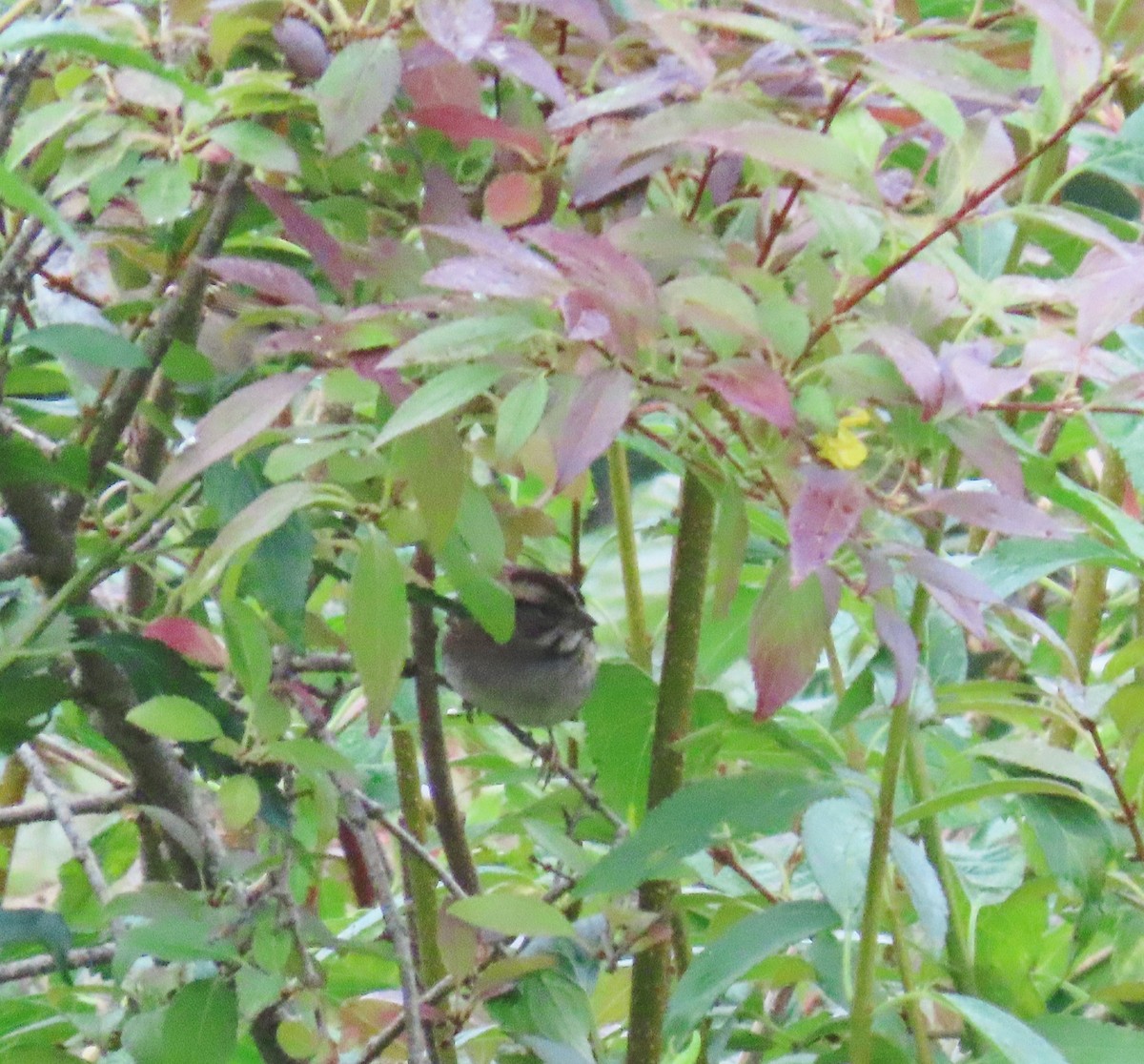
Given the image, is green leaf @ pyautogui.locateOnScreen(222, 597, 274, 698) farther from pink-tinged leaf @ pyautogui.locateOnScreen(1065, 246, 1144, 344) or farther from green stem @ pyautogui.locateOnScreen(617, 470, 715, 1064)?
pink-tinged leaf @ pyautogui.locateOnScreen(1065, 246, 1144, 344)

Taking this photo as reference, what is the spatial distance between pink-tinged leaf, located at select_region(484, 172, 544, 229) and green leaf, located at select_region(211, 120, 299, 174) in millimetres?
89

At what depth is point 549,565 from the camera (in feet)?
3.50

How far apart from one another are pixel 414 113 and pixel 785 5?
Answer: 18cm

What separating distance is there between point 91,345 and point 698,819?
36 cm

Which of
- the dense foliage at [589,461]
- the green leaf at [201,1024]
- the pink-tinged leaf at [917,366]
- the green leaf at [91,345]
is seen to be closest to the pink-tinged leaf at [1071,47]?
the dense foliage at [589,461]

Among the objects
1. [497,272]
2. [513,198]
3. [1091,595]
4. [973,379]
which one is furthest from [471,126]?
[1091,595]

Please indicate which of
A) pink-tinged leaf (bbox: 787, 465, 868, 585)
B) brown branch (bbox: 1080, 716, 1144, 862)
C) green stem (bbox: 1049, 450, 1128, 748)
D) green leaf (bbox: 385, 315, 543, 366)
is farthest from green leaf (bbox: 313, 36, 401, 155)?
green stem (bbox: 1049, 450, 1128, 748)

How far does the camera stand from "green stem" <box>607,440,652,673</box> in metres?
0.88

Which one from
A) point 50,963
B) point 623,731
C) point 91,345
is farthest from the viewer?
point 623,731

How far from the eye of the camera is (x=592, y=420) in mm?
451

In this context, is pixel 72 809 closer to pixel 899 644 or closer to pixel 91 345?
pixel 91 345

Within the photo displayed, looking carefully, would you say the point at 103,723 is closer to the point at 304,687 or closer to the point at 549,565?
the point at 304,687

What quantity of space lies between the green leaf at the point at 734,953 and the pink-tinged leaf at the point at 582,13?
1.34ft

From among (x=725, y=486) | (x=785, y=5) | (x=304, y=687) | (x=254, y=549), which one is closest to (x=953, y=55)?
(x=785, y=5)
